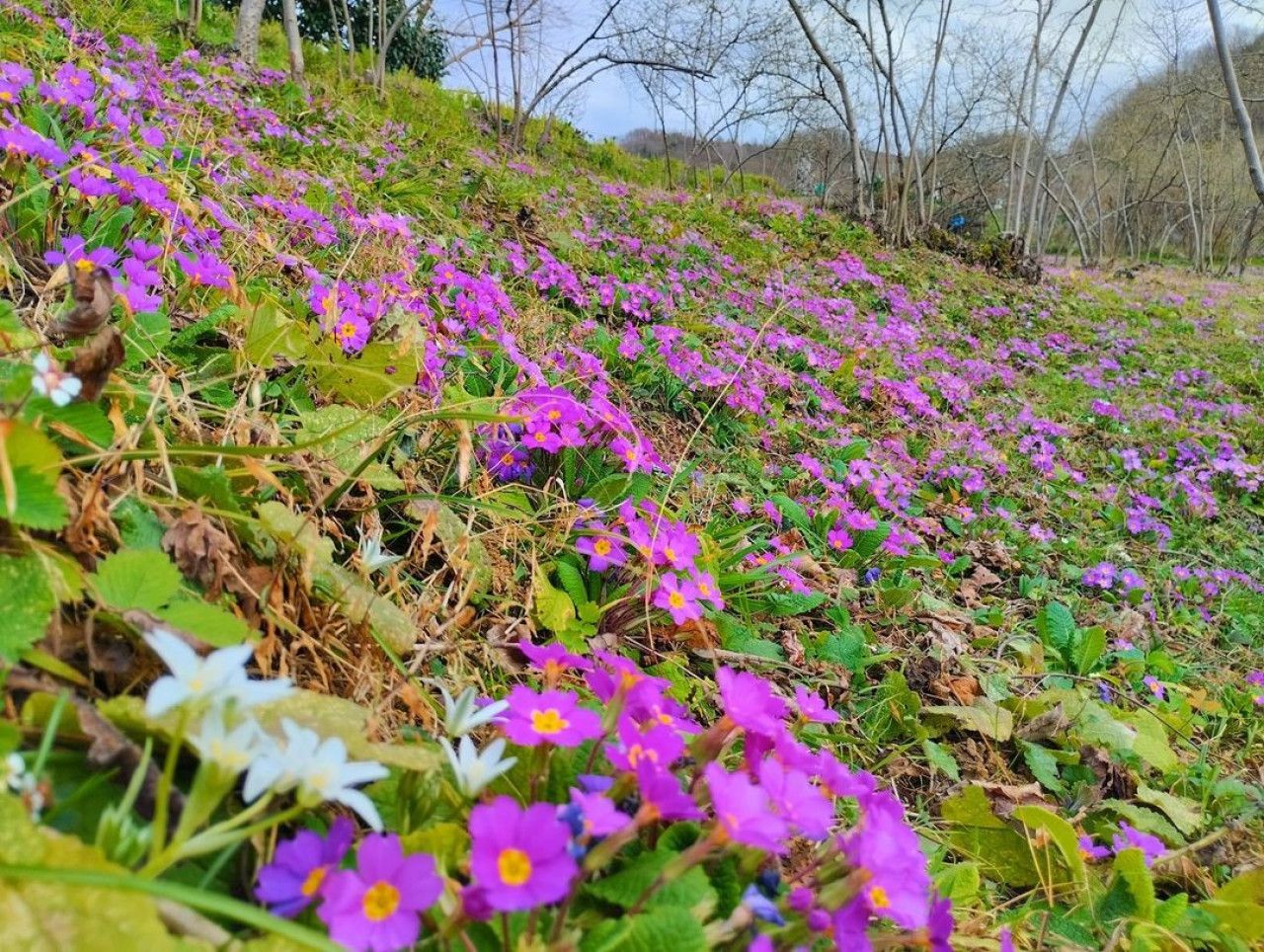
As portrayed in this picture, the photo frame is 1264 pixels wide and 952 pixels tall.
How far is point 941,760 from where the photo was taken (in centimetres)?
181

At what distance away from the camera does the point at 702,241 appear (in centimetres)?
684

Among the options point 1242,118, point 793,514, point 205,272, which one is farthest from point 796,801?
point 1242,118

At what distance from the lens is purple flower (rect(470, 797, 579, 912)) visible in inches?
23.1

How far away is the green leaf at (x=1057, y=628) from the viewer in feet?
8.39

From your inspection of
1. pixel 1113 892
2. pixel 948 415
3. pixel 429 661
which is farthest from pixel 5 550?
pixel 948 415

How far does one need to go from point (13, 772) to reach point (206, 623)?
0.86ft

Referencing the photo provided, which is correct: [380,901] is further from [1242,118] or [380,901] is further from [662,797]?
[1242,118]

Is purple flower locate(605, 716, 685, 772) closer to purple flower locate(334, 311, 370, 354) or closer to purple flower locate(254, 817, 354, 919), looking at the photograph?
purple flower locate(254, 817, 354, 919)

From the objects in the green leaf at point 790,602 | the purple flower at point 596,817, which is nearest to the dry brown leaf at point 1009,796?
the green leaf at point 790,602

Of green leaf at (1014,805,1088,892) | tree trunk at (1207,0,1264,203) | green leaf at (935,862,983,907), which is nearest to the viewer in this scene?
green leaf at (935,862,983,907)

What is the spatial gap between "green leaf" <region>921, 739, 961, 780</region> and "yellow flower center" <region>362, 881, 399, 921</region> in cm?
154

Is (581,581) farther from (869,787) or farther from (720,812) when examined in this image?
Answer: (720,812)

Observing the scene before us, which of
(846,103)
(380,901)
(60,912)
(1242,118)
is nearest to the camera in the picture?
(60,912)

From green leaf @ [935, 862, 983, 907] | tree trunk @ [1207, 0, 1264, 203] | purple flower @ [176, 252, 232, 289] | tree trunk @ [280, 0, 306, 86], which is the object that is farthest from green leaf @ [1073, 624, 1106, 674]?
tree trunk @ [280, 0, 306, 86]
